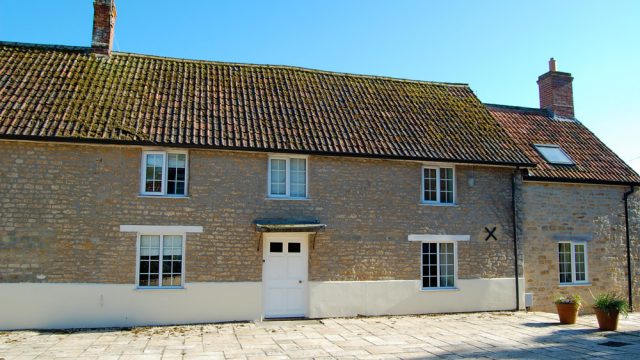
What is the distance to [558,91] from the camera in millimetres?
22969

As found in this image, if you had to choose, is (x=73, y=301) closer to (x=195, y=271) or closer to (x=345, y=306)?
(x=195, y=271)

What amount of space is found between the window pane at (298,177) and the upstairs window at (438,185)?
3.91 meters

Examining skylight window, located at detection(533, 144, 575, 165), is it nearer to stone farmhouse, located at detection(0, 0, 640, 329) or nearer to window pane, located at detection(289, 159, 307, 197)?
stone farmhouse, located at detection(0, 0, 640, 329)

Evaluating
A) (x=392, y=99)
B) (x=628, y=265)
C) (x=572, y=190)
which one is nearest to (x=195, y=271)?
(x=392, y=99)

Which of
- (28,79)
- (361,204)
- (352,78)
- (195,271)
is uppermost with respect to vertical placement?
(352,78)

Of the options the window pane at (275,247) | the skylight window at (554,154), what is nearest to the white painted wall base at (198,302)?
the window pane at (275,247)

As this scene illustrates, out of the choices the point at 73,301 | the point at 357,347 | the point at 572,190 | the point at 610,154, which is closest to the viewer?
the point at 357,347

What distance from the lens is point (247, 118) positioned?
15.9m

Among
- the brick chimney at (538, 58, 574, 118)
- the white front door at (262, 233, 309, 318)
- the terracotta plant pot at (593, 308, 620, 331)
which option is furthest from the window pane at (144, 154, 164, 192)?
the brick chimney at (538, 58, 574, 118)

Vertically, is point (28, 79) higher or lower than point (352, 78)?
lower

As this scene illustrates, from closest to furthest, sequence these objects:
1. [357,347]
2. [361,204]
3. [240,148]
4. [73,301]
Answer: [357,347] < [73,301] < [240,148] < [361,204]

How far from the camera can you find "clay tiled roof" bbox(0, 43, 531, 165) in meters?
14.5

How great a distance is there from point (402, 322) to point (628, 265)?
33.3 feet

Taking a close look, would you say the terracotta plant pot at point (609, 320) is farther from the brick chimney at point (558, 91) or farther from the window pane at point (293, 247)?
the brick chimney at point (558, 91)
